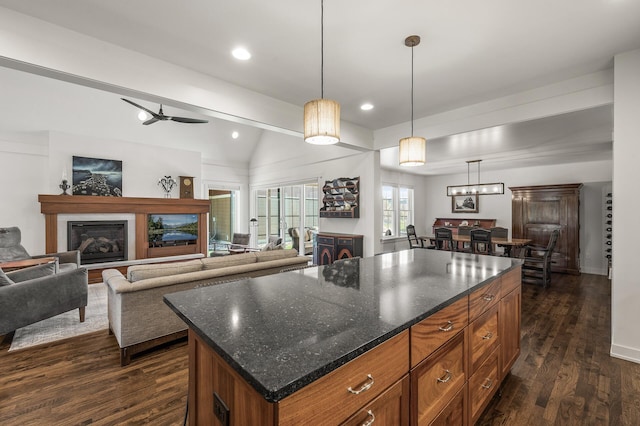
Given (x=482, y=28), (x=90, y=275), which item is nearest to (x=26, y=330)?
(x=90, y=275)

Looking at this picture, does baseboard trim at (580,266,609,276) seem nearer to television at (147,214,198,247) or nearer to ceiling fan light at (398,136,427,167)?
ceiling fan light at (398,136,427,167)

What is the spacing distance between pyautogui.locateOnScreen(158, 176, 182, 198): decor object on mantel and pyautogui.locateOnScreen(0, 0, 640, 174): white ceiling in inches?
174

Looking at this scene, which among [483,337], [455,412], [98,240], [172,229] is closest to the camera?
[455,412]

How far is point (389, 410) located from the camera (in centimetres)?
111

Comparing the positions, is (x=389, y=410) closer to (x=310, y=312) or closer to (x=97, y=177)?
(x=310, y=312)

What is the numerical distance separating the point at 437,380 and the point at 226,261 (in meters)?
2.55

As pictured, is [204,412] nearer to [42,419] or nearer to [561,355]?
[42,419]

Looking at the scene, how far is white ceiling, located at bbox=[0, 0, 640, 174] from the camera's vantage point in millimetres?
2150

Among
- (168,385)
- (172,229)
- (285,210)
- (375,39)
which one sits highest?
(375,39)

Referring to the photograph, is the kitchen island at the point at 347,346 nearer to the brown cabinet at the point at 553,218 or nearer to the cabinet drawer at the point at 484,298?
the cabinet drawer at the point at 484,298

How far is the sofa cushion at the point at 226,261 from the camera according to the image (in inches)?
126

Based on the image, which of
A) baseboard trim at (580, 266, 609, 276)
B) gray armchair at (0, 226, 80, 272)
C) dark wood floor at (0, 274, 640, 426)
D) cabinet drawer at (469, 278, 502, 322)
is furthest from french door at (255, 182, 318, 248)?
baseboard trim at (580, 266, 609, 276)

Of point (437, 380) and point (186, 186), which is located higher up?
point (186, 186)

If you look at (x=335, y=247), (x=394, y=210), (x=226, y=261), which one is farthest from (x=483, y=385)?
(x=394, y=210)
